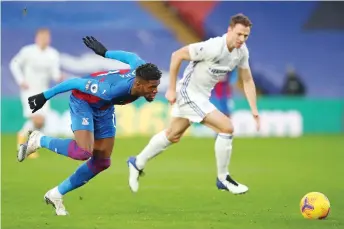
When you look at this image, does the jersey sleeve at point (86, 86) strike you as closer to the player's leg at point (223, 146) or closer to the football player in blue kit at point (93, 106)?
the football player in blue kit at point (93, 106)

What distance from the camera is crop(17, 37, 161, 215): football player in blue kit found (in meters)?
9.32

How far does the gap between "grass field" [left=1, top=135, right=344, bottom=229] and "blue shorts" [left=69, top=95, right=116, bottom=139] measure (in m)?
0.93

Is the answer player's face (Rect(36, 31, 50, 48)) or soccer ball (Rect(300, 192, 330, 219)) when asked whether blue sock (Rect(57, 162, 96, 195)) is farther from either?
player's face (Rect(36, 31, 50, 48))

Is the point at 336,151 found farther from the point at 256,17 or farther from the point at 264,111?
the point at 256,17

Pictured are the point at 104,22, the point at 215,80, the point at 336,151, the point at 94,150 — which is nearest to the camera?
the point at 94,150

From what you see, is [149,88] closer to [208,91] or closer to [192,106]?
[192,106]

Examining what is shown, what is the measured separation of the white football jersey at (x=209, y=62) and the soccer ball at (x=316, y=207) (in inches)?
98.4

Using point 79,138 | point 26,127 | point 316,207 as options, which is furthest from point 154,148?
point 26,127

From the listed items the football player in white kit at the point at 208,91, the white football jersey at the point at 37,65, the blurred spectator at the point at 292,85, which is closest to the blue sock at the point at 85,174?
the football player in white kit at the point at 208,91

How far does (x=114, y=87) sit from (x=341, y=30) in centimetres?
1869

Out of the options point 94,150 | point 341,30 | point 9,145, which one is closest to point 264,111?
point 341,30

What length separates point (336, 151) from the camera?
1911cm

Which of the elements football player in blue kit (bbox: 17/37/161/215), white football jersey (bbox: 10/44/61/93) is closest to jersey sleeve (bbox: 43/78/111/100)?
football player in blue kit (bbox: 17/37/161/215)

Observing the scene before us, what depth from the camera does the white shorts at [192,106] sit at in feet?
38.2
